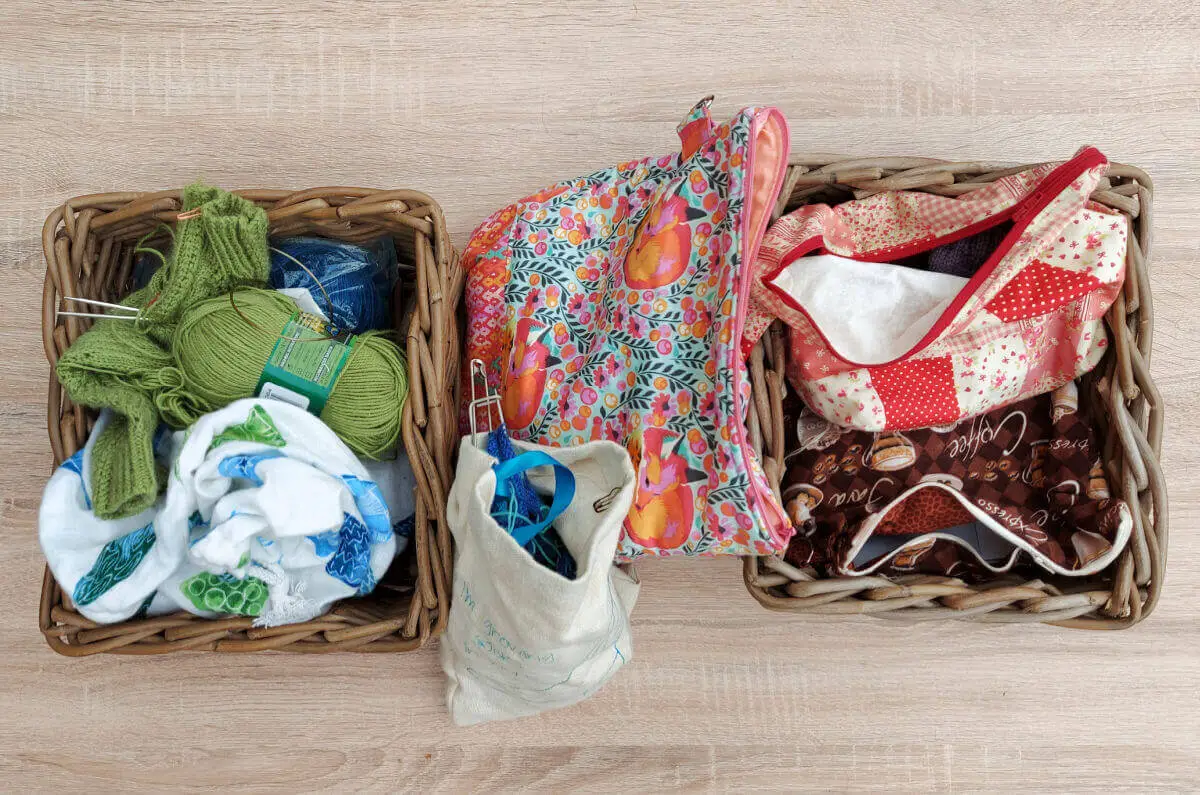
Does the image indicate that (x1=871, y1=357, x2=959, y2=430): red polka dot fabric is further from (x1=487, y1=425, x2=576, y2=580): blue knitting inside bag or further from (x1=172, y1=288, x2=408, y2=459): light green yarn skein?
(x1=172, y1=288, x2=408, y2=459): light green yarn skein

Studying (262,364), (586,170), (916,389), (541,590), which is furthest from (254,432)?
(916,389)

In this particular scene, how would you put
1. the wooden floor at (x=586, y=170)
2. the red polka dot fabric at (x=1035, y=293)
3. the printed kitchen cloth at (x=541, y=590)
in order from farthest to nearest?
the wooden floor at (x=586, y=170)
the red polka dot fabric at (x=1035, y=293)
the printed kitchen cloth at (x=541, y=590)

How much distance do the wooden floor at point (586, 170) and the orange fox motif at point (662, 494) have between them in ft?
0.74

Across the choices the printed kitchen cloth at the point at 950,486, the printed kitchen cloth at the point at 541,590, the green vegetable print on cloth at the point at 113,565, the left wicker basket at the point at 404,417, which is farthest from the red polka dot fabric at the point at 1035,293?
the green vegetable print on cloth at the point at 113,565

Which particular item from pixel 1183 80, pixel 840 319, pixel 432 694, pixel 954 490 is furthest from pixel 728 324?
pixel 1183 80

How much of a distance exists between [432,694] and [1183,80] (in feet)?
3.75

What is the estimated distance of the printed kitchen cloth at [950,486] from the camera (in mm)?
806

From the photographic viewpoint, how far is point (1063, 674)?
95 cm

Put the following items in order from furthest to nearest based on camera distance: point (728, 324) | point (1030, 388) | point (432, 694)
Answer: point (432, 694)
point (1030, 388)
point (728, 324)

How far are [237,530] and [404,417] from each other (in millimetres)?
158

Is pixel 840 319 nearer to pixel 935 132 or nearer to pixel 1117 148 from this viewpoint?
pixel 935 132

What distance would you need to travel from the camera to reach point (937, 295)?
762 millimetres

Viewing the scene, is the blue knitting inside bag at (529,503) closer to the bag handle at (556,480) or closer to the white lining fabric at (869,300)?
the bag handle at (556,480)

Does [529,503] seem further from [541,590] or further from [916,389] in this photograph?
[916,389]
